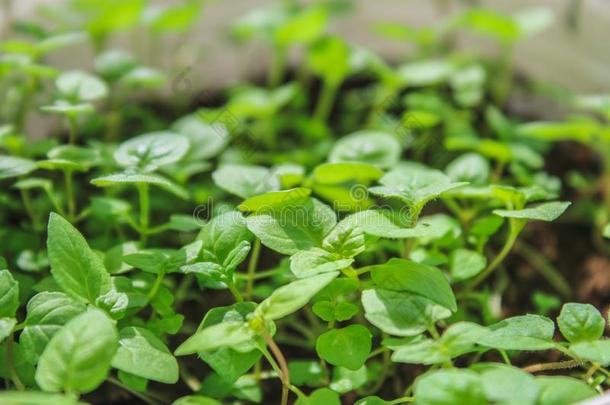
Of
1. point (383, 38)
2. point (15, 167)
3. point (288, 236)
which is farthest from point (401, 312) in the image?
point (383, 38)

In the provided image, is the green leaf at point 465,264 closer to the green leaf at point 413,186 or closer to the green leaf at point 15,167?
the green leaf at point 413,186

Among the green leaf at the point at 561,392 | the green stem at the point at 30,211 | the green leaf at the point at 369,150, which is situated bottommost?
the green stem at the point at 30,211

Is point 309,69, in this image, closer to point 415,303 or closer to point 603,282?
point 603,282

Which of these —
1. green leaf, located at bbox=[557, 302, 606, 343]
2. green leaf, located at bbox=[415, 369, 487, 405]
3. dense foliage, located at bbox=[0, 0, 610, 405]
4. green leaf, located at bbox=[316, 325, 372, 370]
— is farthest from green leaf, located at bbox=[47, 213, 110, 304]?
green leaf, located at bbox=[557, 302, 606, 343]

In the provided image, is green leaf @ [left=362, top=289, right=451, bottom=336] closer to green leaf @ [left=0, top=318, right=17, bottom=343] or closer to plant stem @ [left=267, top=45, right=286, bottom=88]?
green leaf @ [left=0, top=318, right=17, bottom=343]

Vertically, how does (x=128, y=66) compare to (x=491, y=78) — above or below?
above

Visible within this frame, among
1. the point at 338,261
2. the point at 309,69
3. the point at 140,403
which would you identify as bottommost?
the point at 140,403

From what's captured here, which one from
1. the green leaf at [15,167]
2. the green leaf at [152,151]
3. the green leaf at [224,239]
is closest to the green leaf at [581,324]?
the green leaf at [224,239]

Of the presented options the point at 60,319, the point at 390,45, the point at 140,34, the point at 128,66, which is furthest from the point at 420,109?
the point at 60,319
